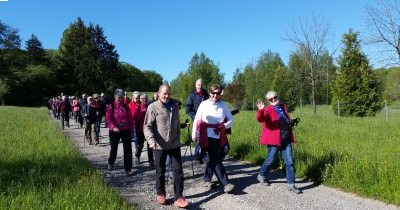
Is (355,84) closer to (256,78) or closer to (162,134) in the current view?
(256,78)

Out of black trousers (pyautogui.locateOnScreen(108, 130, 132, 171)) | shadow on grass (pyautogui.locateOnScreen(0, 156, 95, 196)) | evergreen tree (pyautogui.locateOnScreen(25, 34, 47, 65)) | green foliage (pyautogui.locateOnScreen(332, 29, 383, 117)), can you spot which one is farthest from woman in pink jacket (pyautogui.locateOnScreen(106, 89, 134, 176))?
evergreen tree (pyautogui.locateOnScreen(25, 34, 47, 65))

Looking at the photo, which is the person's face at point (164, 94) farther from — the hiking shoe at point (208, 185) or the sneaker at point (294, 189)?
the sneaker at point (294, 189)

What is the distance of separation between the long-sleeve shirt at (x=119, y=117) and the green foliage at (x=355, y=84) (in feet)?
80.7

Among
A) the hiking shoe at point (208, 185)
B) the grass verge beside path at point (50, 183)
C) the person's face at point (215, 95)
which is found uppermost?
the person's face at point (215, 95)

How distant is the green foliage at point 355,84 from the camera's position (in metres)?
30.9

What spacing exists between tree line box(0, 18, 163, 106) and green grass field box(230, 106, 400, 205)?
58.5m

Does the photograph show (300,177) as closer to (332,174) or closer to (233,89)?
(332,174)

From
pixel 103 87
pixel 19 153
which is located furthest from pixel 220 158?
pixel 103 87

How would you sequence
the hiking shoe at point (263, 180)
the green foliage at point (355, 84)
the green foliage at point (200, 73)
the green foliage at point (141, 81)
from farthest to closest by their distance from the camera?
the green foliage at point (141, 81) → the green foliage at point (200, 73) → the green foliage at point (355, 84) → the hiking shoe at point (263, 180)

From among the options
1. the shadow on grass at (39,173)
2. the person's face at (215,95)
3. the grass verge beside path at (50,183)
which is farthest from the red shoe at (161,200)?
the person's face at (215,95)

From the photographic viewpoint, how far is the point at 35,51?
277 ft

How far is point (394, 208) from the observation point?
6.42 meters

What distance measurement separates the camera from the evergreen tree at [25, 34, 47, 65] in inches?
3265

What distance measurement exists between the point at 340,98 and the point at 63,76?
55.2 meters
